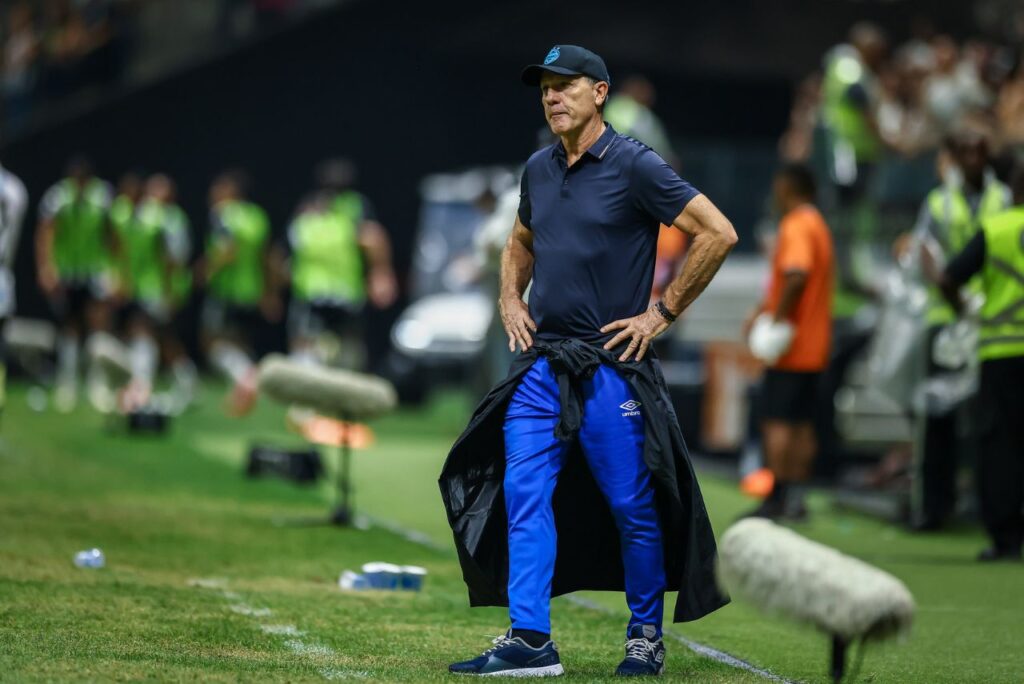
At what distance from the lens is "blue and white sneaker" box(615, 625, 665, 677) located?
7113 millimetres

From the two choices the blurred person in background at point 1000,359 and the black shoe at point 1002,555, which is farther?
the black shoe at point 1002,555

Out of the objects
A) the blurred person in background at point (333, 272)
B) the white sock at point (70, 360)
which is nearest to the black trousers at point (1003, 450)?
the blurred person in background at point (333, 272)

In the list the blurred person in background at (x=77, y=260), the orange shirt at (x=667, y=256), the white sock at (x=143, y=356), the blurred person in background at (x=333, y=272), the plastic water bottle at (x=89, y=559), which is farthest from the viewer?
the blurred person in background at (x=77, y=260)

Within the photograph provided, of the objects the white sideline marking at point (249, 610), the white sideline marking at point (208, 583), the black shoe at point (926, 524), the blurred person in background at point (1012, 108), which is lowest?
the black shoe at point (926, 524)

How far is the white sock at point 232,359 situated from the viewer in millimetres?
22156

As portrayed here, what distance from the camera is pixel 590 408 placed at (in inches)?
283

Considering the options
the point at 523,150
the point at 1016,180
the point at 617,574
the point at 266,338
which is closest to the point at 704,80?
the point at 523,150

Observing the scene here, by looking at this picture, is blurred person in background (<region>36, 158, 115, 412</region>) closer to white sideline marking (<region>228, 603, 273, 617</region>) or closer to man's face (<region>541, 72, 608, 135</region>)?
white sideline marking (<region>228, 603, 273, 617</region>)

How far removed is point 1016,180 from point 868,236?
18.1 ft

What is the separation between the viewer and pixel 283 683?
6672 mm

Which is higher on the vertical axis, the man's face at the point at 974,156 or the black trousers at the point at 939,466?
the man's face at the point at 974,156

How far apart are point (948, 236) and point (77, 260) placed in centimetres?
1342

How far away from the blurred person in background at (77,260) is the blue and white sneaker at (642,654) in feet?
54.1

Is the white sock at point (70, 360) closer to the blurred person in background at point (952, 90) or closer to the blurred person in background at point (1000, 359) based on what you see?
the blurred person in background at point (952, 90)
